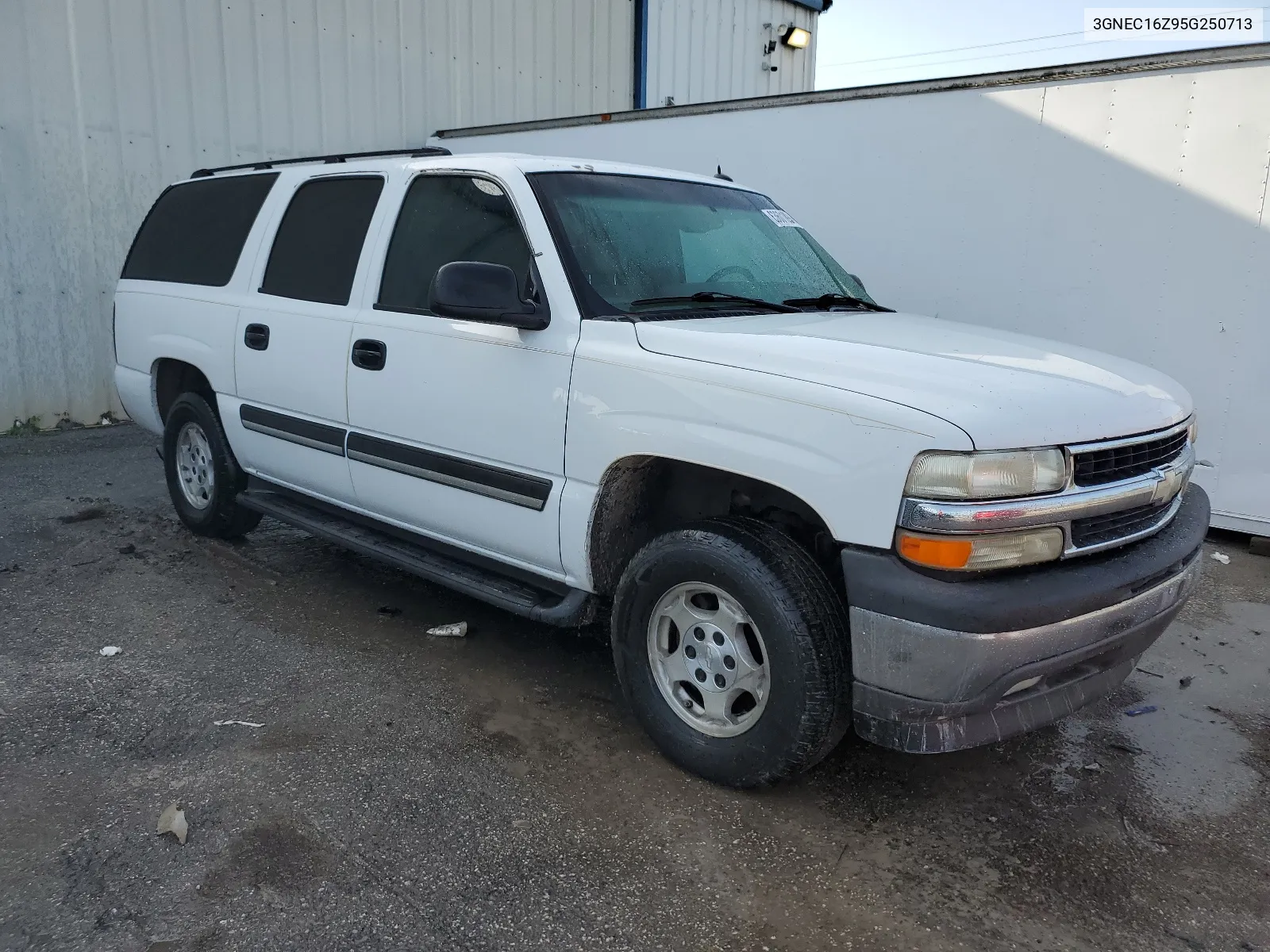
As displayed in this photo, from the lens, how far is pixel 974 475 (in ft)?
8.23

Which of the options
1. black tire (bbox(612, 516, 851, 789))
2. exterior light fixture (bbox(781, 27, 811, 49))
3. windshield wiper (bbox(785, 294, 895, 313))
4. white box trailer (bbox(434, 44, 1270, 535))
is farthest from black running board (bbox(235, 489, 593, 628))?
exterior light fixture (bbox(781, 27, 811, 49))

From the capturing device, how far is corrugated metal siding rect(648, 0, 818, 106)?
12727mm

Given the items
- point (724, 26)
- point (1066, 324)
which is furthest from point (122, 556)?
point (724, 26)

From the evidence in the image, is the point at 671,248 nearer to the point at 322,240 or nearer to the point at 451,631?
the point at 322,240

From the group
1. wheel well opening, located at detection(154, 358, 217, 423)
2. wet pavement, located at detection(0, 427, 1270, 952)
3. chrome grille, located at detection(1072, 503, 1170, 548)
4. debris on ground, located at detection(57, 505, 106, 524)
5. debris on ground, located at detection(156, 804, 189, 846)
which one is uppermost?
chrome grille, located at detection(1072, 503, 1170, 548)

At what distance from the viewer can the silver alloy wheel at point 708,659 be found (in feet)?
9.82

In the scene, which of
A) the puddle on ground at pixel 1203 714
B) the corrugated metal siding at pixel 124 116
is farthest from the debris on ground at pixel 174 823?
the corrugated metal siding at pixel 124 116

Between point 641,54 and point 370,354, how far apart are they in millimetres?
9808

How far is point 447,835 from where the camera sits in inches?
111

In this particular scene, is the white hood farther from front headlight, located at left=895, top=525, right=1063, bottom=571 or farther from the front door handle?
the front door handle

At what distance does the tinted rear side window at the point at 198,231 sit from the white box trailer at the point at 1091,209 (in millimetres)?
3926

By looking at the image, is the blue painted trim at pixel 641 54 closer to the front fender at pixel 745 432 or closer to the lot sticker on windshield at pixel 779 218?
the lot sticker on windshield at pixel 779 218

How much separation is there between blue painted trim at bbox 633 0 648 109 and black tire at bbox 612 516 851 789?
34.5 feet

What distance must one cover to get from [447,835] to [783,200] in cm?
561
